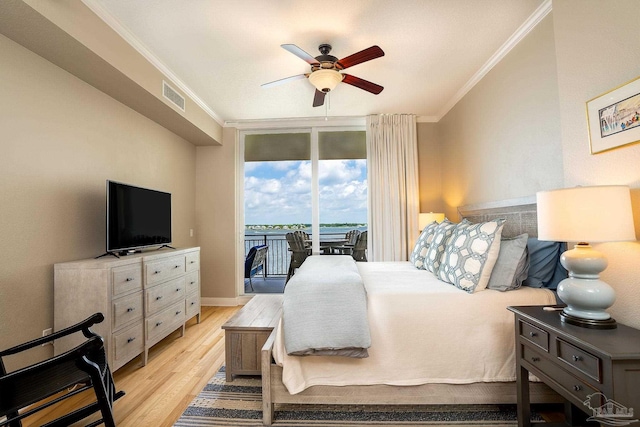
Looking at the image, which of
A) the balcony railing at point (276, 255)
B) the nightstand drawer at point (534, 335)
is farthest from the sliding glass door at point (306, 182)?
the nightstand drawer at point (534, 335)

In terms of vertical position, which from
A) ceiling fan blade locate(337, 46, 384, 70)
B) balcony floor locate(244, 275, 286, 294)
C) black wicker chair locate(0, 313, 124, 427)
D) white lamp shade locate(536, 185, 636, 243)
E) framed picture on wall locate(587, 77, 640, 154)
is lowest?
balcony floor locate(244, 275, 286, 294)

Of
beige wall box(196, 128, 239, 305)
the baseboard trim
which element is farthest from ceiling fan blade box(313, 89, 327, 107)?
the baseboard trim

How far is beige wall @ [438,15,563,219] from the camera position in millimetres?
2211

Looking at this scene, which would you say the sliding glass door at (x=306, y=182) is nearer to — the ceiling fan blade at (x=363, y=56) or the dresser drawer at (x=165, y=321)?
the dresser drawer at (x=165, y=321)

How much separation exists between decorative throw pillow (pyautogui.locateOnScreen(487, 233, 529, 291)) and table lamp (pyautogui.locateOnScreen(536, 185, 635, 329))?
43 cm

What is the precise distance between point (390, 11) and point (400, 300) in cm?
210

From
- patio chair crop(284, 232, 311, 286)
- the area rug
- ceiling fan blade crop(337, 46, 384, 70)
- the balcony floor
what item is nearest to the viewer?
the area rug

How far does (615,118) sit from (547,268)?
101 cm

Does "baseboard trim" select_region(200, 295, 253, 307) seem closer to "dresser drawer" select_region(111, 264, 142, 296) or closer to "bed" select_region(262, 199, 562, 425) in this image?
"dresser drawer" select_region(111, 264, 142, 296)

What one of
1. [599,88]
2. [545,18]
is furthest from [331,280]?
[545,18]

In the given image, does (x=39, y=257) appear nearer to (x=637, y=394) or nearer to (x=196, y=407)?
(x=196, y=407)

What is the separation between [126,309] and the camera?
2.30 m

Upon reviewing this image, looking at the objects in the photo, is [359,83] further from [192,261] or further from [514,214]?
Answer: [192,261]

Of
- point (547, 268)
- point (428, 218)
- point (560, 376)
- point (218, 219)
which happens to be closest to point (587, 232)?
point (560, 376)
